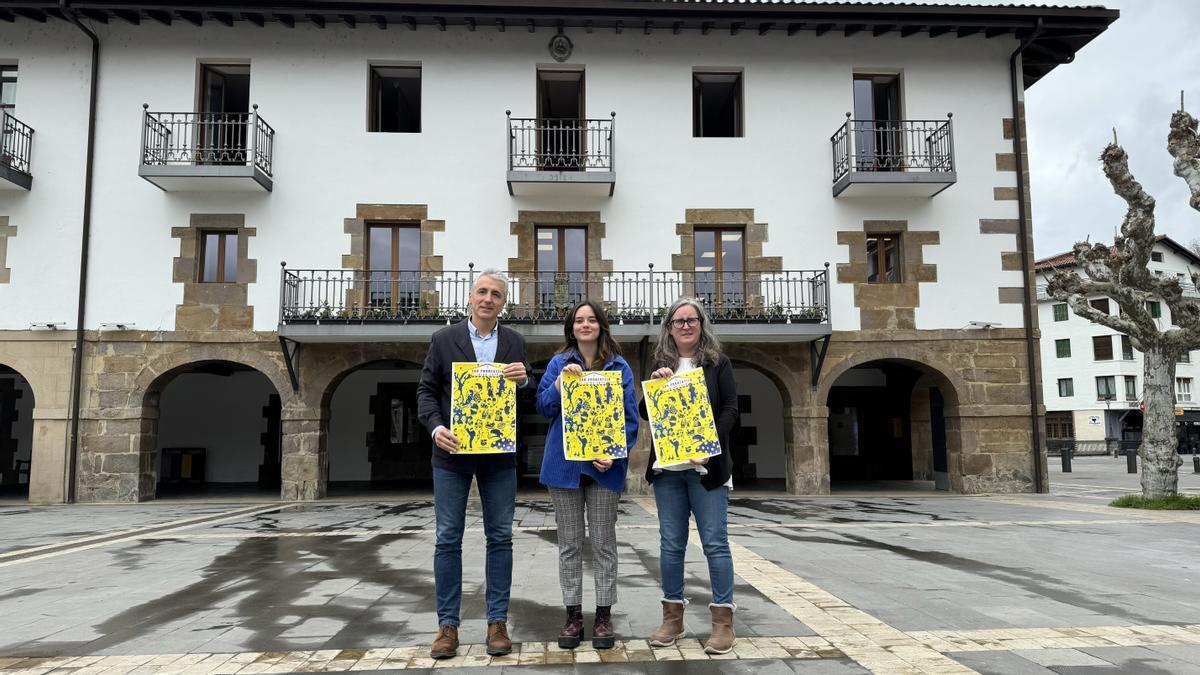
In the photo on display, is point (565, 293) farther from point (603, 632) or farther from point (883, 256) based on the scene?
point (603, 632)

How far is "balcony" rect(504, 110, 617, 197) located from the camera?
1193cm

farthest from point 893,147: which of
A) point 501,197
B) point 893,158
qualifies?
point 501,197

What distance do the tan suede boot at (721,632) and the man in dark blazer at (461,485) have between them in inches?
36.6

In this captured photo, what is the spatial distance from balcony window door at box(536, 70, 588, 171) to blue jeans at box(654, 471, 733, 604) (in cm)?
949

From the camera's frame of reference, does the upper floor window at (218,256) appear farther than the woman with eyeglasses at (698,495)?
Yes

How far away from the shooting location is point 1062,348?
4200 cm

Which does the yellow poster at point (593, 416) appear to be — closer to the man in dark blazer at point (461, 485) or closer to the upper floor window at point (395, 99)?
the man in dark blazer at point (461, 485)

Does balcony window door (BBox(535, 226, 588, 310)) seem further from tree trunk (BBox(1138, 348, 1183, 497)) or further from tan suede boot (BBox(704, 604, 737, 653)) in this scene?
tan suede boot (BBox(704, 604, 737, 653))

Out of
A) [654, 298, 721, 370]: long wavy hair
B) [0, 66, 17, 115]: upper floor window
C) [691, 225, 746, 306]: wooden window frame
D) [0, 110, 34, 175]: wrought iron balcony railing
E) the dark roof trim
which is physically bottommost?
[654, 298, 721, 370]: long wavy hair

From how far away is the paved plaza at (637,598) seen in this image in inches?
130

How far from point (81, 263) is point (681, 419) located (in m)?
12.4

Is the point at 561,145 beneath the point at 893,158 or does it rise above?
above

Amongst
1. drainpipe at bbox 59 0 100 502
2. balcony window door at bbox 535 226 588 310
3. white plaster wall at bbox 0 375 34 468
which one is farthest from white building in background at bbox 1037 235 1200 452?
white plaster wall at bbox 0 375 34 468

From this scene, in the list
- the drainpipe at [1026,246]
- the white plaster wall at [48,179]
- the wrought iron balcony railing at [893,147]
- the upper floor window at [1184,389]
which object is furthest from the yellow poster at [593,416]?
the upper floor window at [1184,389]
